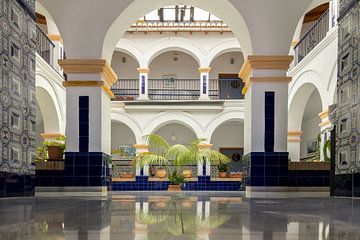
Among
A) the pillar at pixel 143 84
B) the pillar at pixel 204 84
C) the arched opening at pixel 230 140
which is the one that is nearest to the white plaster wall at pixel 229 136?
the arched opening at pixel 230 140

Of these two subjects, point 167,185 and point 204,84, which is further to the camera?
point 204,84

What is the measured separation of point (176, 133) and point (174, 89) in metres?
2.72

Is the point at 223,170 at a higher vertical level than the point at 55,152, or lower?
lower

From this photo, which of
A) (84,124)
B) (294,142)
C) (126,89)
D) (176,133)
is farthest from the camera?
(176,133)

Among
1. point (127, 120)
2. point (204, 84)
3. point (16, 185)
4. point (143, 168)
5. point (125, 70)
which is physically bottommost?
point (143, 168)

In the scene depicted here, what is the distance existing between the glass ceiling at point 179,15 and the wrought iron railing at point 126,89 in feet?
12.5

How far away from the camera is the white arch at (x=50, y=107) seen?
646 inches

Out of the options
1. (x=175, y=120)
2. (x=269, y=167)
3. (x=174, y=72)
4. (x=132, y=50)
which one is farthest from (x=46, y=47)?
(x=269, y=167)

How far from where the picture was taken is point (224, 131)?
25.5m

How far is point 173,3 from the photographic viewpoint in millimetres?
8914

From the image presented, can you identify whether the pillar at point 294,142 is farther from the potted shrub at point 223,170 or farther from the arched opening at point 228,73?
the arched opening at point 228,73

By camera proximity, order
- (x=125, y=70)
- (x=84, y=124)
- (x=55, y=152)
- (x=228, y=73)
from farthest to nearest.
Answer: (x=228, y=73) < (x=125, y=70) < (x=55, y=152) < (x=84, y=124)

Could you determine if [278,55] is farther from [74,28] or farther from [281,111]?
[74,28]

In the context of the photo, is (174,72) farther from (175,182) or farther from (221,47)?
(175,182)
